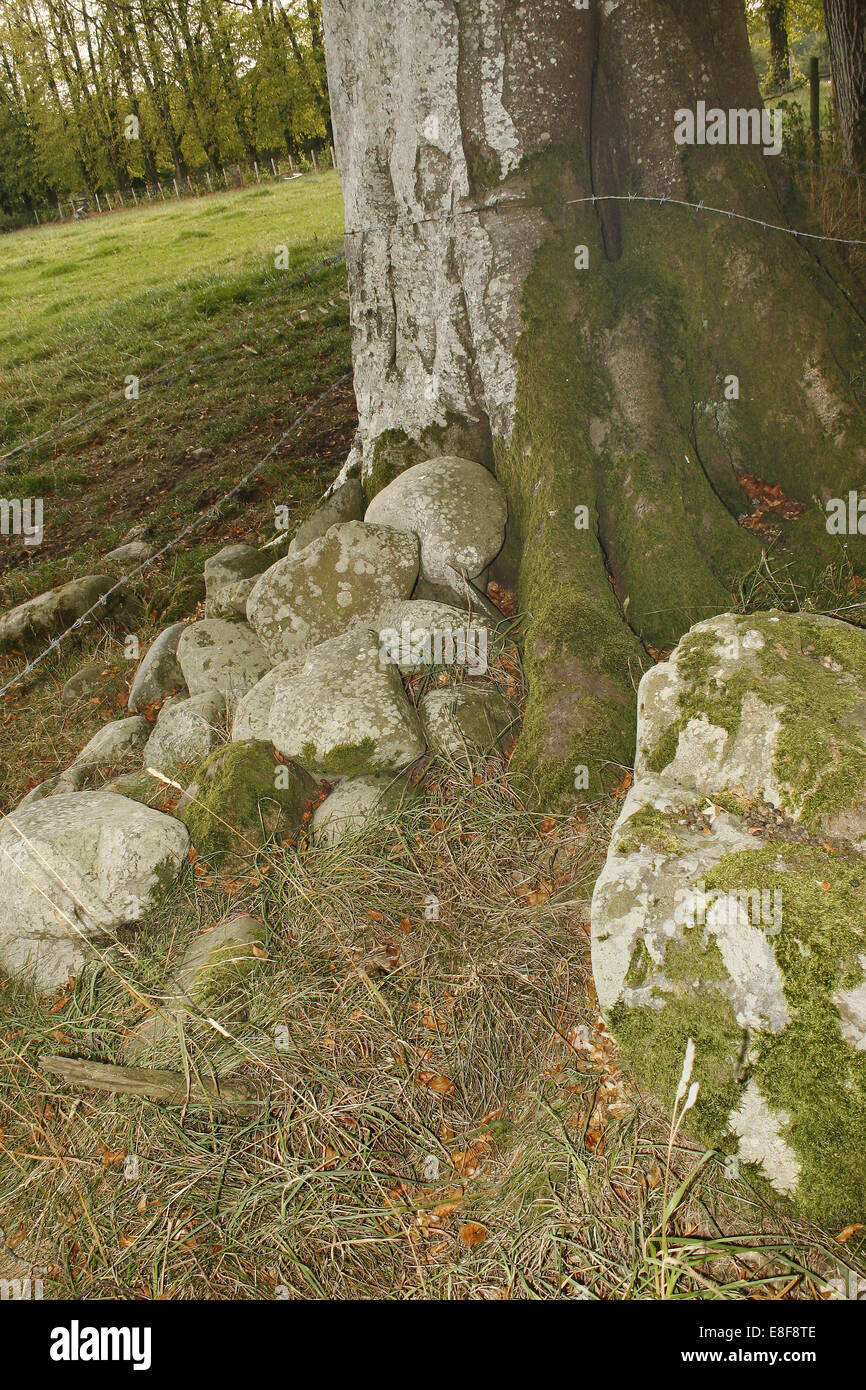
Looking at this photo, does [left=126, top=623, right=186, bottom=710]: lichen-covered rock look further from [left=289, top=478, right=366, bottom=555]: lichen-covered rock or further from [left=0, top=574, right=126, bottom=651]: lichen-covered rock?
[left=0, top=574, right=126, bottom=651]: lichen-covered rock

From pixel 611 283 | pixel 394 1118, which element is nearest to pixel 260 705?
pixel 394 1118

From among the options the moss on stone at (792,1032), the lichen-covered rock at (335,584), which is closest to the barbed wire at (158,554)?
the lichen-covered rock at (335,584)

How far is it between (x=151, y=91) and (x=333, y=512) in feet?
108

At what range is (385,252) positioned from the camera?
166 inches

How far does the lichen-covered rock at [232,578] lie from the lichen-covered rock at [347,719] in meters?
1.18

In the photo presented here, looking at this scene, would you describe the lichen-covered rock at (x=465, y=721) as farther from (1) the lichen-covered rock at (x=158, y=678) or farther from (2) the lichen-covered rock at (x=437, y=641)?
(1) the lichen-covered rock at (x=158, y=678)

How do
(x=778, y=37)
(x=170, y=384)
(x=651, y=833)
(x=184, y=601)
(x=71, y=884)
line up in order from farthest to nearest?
(x=778, y=37) → (x=170, y=384) → (x=184, y=601) → (x=71, y=884) → (x=651, y=833)

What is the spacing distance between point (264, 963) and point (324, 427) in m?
6.04

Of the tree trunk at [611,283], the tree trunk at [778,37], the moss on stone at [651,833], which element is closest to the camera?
the moss on stone at [651,833]

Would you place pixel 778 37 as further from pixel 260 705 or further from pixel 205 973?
pixel 205 973

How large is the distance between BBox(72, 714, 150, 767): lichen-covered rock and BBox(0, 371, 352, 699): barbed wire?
95cm

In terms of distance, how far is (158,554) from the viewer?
6082 millimetres

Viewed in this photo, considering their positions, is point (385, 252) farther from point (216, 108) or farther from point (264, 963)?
point (216, 108)

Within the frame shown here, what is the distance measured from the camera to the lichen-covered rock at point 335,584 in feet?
12.5
